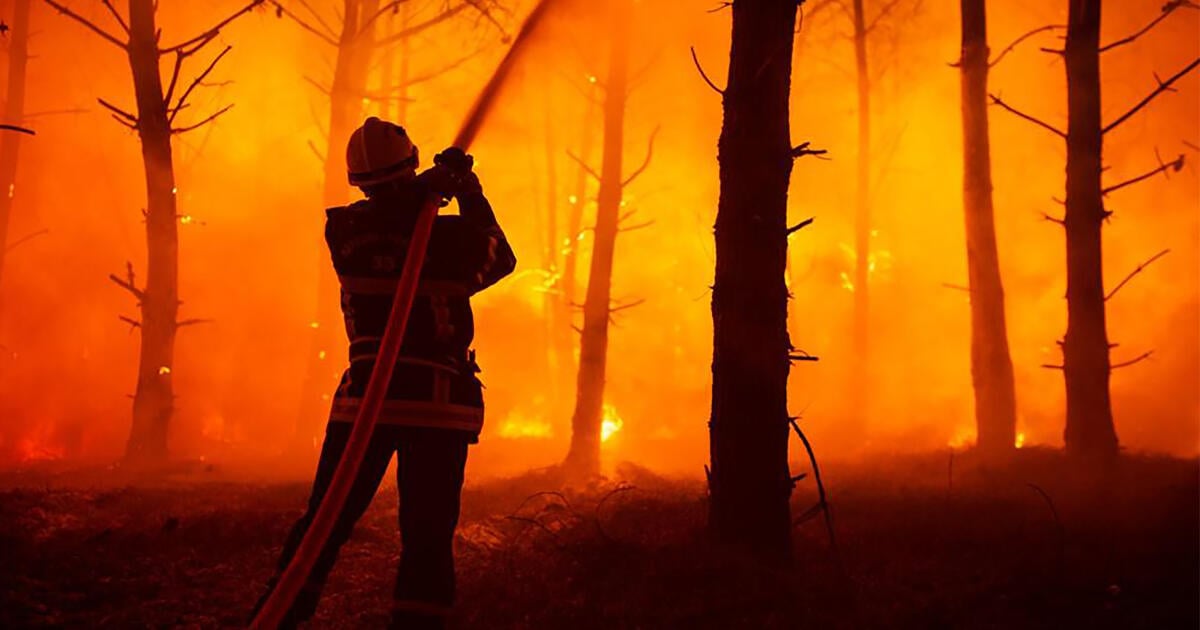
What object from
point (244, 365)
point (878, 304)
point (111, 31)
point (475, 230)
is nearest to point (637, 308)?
point (878, 304)

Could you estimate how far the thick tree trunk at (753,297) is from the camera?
4512mm

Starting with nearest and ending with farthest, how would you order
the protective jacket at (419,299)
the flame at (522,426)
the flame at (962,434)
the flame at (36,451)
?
1. the protective jacket at (419,299)
2. the flame at (36,451)
3. the flame at (962,434)
4. the flame at (522,426)

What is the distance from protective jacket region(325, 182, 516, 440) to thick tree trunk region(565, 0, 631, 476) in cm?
761

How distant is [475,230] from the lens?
3.84m

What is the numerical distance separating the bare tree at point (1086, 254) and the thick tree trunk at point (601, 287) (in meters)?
5.86

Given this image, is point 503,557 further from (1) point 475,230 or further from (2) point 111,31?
(2) point 111,31

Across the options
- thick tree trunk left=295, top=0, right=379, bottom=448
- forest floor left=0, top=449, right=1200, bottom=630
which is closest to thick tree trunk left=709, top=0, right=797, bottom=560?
forest floor left=0, top=449, right=1200, bottom=630

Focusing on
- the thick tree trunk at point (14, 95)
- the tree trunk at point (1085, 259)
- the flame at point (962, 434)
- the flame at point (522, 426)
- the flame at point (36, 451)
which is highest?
the thick tree trunk at point (14, 95)

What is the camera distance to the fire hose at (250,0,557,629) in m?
3.29

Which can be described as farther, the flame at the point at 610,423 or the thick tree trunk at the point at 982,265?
the flame at the point at 610,423

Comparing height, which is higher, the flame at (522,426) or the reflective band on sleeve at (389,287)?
the reflective band on sleeve at (389,287)

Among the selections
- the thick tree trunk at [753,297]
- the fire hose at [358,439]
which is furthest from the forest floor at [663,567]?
the fire hose at [358,439]

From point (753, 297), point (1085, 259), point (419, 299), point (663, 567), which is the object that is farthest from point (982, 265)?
point (419, 299)

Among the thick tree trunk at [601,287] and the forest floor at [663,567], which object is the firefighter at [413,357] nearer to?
the forest floor at [663,567]
